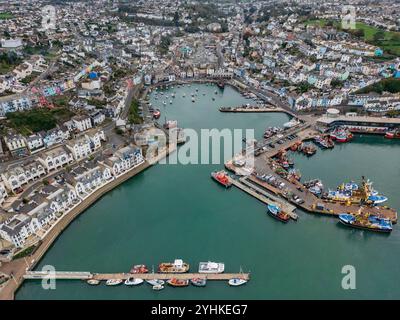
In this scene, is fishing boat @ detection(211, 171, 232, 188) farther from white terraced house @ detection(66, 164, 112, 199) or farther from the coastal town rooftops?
the coastal town rooftops

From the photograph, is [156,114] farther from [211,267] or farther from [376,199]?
[376,199]

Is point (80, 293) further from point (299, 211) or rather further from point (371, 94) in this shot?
point (371, 94)

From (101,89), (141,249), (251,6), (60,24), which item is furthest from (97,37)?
(251,6)

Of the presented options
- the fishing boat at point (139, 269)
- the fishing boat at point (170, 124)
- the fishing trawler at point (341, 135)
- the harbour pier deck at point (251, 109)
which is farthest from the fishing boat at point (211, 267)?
the harbour pier deck at point (251, 109)

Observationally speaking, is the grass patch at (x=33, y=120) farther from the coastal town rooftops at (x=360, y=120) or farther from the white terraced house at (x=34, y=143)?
the coastal town rooftops at (x=360, y=120)

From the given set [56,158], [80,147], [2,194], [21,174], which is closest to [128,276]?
[2,194]

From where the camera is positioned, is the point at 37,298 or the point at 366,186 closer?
the point at 37,298
